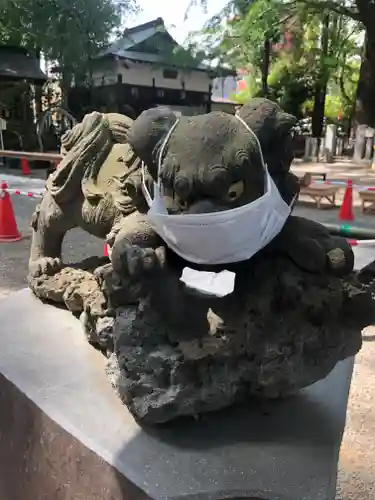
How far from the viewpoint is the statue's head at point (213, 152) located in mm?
894

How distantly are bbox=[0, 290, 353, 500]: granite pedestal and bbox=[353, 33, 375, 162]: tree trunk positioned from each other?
9.88 m

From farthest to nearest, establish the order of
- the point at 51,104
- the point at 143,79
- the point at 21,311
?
the point at 143,79, the point at 51,104, the point at 21,311

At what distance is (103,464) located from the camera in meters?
1.00

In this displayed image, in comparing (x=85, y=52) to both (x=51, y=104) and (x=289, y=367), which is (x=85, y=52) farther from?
(x=289, y=367)

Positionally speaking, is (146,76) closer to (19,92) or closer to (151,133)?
(19,92)

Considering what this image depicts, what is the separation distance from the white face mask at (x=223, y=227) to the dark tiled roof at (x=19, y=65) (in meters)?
9.68

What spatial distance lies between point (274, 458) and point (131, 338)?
1.17 ft

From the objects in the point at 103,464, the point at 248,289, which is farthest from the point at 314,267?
the point at 103,464

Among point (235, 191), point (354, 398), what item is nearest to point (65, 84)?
point (354, 398)

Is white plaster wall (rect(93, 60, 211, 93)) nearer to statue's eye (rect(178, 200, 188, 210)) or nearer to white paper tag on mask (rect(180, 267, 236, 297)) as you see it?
white paper tag on mask (rect(180, 267, 236, 297))

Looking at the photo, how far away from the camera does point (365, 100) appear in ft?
34.2

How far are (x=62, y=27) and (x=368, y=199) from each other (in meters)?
6.80

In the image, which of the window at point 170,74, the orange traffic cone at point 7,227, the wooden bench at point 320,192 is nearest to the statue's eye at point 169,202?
the orange traffic cone at point 7,227

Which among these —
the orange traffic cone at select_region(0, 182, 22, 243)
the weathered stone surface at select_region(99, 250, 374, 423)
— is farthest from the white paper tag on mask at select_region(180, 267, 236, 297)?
the orange traffic cone at select_region(0, 182, 22, 243)
